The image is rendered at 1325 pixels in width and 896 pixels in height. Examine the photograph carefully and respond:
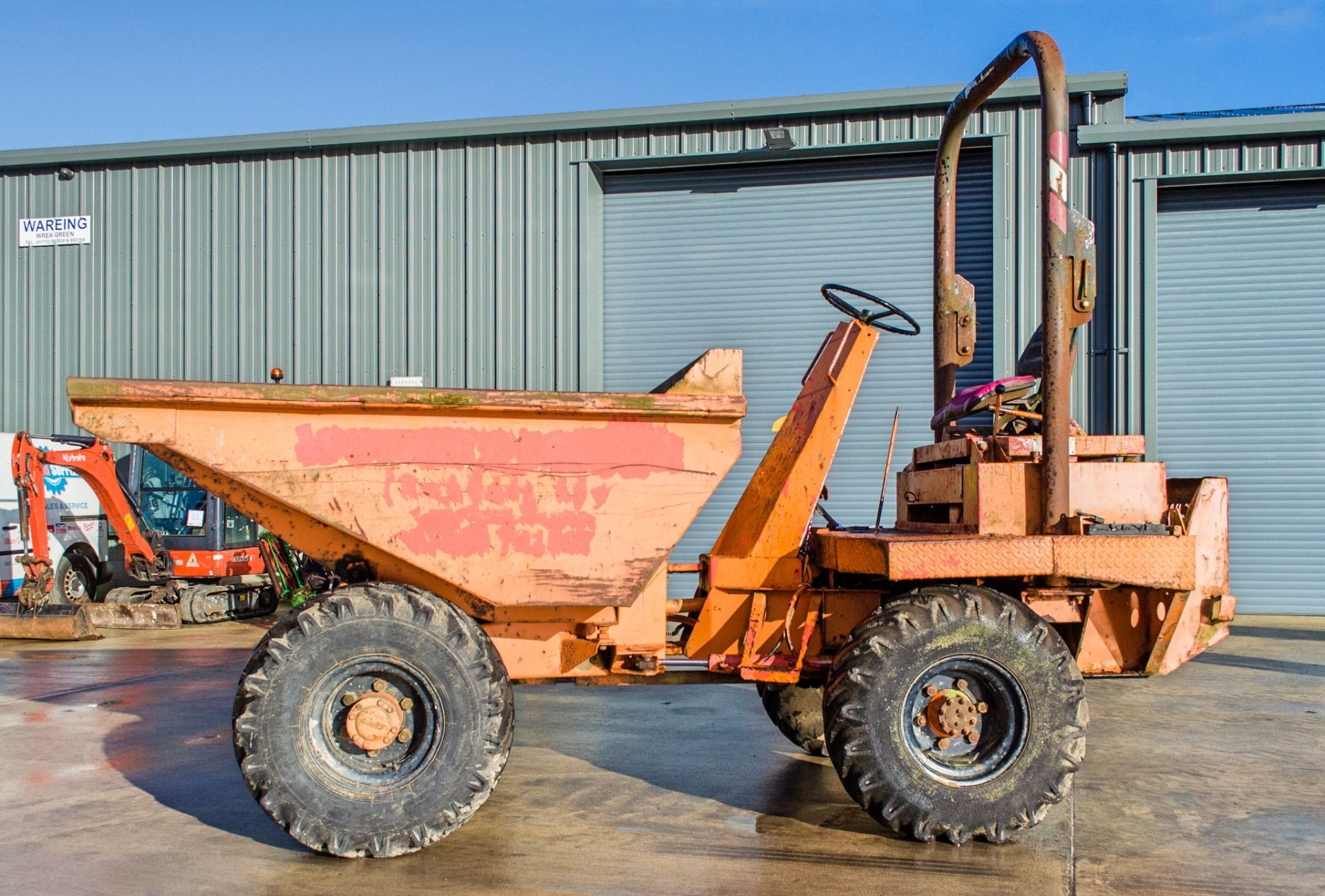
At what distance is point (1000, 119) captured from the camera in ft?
42.6

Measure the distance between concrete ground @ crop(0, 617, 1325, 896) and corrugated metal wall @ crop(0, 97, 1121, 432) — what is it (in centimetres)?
731

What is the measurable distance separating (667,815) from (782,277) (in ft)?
33.6

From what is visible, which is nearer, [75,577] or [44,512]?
[44,512]

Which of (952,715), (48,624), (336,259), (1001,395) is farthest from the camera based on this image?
(336,259)

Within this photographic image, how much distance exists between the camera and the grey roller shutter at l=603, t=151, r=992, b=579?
13539mm

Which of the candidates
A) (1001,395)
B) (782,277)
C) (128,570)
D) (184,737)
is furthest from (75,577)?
(1001,395)

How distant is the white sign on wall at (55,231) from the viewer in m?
14.8

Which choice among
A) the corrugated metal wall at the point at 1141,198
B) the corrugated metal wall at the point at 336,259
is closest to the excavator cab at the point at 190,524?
the corrugated metal wall at the point at 336,259

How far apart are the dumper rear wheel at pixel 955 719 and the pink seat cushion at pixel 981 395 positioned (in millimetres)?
1078

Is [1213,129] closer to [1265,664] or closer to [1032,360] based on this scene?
[1265,664]

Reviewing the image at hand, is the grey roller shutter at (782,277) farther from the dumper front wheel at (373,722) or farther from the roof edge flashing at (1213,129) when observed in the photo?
the dumper front wheel at (373,722)

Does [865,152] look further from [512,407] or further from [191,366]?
[512,407]

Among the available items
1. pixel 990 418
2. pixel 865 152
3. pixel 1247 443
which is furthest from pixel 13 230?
pixel 1247 443

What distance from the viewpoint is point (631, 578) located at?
4191mm
